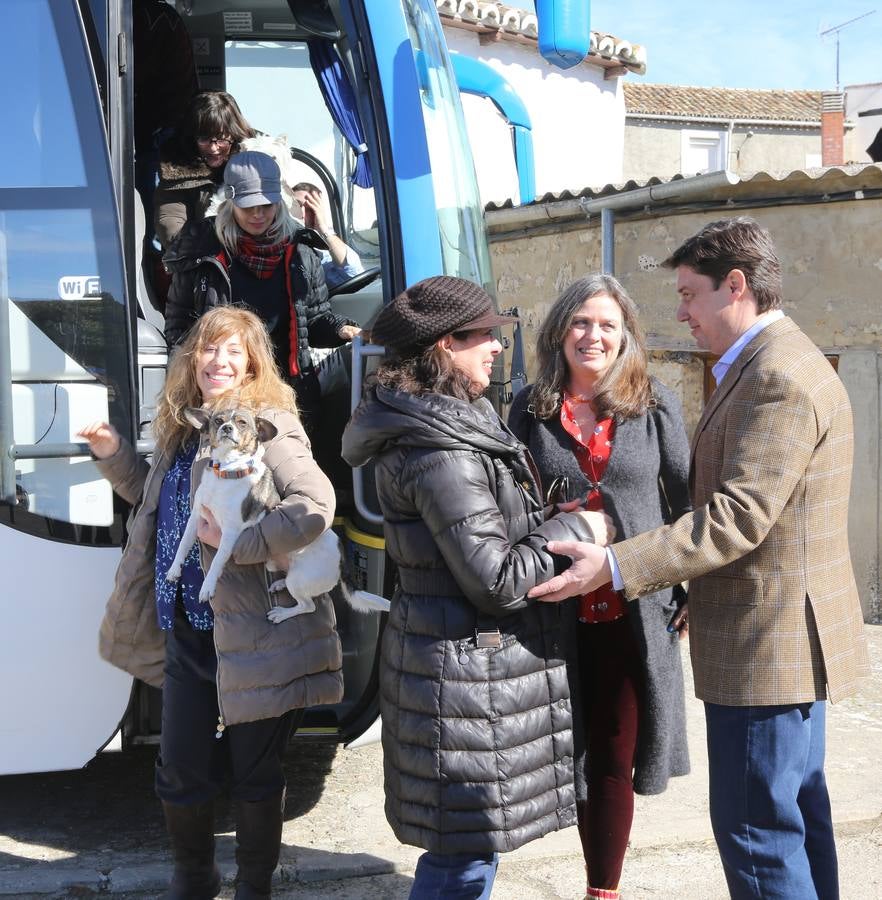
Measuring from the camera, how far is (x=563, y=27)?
13.3 ft

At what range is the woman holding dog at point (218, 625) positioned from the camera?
2.93 meters

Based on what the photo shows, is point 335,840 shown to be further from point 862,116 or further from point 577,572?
point 862,116

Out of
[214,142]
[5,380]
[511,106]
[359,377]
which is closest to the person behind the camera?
[5,380]

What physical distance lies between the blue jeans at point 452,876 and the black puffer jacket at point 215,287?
198cm

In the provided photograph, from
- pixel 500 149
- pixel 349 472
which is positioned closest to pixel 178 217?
pixel 349 472

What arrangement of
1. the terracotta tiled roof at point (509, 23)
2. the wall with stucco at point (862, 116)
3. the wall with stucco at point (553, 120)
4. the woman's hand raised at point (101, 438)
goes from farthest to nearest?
1. the wall with stucco at point (862, 116)
2. the wall with stucco at point (553, 120)
3. the terracotta tiled roof at point (509, 23)
4. the woman's hand raised at point (101, 438)

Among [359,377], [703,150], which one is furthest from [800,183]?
[703,150]

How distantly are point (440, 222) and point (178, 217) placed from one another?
1413 mm

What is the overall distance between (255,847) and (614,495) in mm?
1331

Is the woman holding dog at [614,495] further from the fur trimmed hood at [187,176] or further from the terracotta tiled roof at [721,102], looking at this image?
the terracotta tiled roof at [721,102]

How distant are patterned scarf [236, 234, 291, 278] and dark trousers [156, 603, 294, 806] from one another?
1398mm

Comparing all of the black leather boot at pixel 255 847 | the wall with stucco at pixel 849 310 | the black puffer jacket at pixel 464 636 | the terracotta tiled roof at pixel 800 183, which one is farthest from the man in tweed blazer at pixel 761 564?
the terracotta tiled roof at pixel 800 183

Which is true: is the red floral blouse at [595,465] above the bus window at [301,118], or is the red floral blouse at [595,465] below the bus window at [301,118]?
below

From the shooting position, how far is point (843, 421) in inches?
97.8
